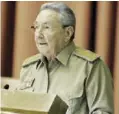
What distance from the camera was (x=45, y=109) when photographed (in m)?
0.95

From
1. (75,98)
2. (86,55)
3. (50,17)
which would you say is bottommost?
(75,98)

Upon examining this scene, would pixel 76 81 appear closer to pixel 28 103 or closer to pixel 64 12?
pixel 64 12

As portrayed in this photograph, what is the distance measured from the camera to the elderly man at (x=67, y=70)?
1275mm

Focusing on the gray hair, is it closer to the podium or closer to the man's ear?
the man's ear

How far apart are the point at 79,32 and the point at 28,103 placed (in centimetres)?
104

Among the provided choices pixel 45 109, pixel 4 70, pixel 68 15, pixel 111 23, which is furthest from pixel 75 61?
pixel 4 70

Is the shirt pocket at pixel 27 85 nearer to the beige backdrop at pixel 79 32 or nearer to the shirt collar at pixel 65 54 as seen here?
the shirt collar at pixel 65 54

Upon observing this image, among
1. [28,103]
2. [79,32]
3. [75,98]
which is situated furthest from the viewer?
[79,32]

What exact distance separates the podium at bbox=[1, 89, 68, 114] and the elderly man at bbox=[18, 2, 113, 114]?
0.76 ft

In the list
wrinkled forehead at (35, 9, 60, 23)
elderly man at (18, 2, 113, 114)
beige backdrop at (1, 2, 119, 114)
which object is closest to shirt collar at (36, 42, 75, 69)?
elderly man at (18, 2, 113, 114)

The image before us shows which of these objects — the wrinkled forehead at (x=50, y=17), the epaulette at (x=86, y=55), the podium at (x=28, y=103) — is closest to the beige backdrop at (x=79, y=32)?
the epaulette at (x=86, y=55)

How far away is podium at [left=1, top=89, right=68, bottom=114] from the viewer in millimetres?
942

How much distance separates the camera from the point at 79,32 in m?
1.98

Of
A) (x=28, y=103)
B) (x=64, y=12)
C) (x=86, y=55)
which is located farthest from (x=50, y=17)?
(x=28, y=103)
